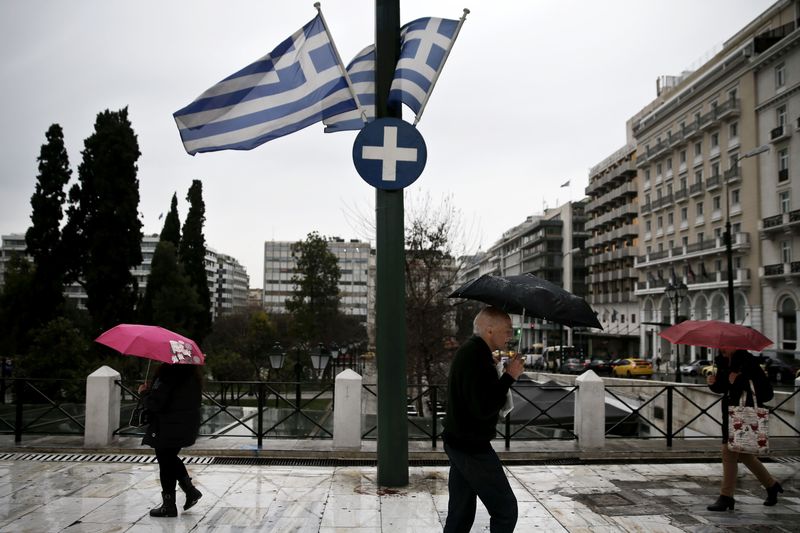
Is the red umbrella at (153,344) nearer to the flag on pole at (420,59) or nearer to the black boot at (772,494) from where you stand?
the flag on pole at (420,59)

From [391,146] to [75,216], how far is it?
97.3ft

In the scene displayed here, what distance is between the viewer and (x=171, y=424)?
17.7ft

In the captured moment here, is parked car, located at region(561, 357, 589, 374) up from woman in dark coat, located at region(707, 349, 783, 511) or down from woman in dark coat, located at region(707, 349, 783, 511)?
down

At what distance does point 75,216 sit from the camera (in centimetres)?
3053

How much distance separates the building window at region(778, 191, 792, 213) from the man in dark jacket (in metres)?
49.0

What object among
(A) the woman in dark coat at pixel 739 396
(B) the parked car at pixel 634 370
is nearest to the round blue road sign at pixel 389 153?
(A) the woman in dark coat at pixel 739 396

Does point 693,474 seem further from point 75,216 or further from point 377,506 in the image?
point 75,216

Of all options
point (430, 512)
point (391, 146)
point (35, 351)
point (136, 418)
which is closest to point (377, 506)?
point (430, 512)

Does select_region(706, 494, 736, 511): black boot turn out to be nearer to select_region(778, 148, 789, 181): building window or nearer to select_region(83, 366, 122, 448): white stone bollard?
select_region(83, 366, 122, 448): white stone bollard

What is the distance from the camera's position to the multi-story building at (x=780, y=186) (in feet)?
141

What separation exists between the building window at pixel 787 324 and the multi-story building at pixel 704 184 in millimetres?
1657

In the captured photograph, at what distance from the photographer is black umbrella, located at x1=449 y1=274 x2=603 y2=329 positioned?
13.8ft

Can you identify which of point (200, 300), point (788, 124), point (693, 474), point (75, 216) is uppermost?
point (788, 124)

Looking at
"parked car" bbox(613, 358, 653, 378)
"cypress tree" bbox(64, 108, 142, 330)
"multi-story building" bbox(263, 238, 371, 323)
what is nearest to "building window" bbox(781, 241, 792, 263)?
"parked car" bbox(613, 358, 653, 378)
